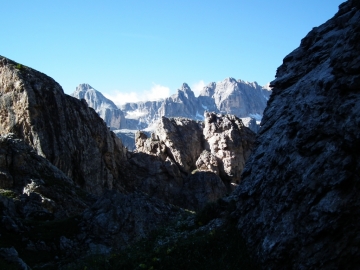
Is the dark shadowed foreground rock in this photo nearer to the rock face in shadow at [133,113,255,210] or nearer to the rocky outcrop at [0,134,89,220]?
the rocky outcrop at [0,134,89,220]

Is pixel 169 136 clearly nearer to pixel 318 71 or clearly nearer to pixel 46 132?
pixel 46 132

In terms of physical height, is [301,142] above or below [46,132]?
below

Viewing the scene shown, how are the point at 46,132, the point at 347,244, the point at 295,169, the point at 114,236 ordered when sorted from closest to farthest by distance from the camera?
the point at 347,244
the point at 295,169
the point at 114,236
the point at 46,132

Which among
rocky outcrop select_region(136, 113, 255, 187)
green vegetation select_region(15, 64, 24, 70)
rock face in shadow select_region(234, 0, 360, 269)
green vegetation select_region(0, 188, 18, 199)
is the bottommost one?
green vegetation select_region(0, 188, 18, 199)

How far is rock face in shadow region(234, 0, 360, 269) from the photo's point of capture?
1248 cm

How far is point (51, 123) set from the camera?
51.4 m

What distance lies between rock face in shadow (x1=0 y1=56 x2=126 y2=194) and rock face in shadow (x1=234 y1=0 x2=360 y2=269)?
3610 centimetres

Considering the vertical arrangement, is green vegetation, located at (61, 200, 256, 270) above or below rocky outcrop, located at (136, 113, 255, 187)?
below

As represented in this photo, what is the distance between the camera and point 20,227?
25.6 meters

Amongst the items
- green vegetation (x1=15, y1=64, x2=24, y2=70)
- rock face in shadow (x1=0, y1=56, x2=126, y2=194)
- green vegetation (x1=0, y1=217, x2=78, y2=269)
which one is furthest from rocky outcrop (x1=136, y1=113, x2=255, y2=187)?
green vegetation (x1=0, y1=217, x2=78, y2=269)

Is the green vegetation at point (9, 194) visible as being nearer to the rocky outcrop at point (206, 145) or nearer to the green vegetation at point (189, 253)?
the green vegetation at point (189, 253)

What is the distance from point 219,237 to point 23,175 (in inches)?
975

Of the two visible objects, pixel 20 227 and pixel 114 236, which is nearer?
pixel 20 227

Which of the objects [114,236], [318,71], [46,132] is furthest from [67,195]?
[318,71]
